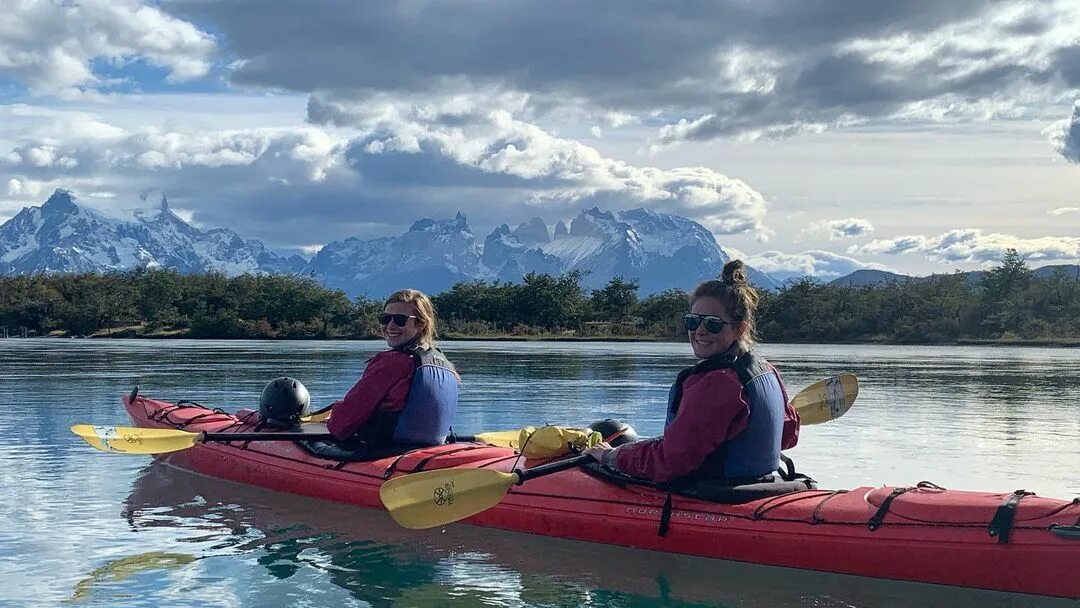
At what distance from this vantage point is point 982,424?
17.3 m

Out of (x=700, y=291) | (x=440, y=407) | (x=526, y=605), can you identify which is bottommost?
(x=526, y=605)

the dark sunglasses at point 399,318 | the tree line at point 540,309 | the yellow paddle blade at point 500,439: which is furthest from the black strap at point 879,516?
the tree line at point 540,309

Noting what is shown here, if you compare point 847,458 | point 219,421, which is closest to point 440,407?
point 219,421

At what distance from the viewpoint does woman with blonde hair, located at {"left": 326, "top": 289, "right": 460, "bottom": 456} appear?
933cm

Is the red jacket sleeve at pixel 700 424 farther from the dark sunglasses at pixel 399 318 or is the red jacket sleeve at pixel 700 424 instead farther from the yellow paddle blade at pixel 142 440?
the yellow paddle blade at pixel 142 440

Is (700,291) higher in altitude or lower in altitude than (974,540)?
higher

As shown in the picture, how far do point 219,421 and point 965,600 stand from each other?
8.70m

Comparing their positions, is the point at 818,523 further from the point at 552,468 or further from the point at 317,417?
the point at 317,417

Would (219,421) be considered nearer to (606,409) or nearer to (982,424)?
(606,409)

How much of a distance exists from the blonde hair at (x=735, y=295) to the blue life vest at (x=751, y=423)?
0.65ft

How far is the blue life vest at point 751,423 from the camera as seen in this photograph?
23.9ft

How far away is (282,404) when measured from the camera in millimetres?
11227

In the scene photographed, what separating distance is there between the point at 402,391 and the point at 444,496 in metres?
1.49

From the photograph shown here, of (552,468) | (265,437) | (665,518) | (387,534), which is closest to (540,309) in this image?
(265,437)
